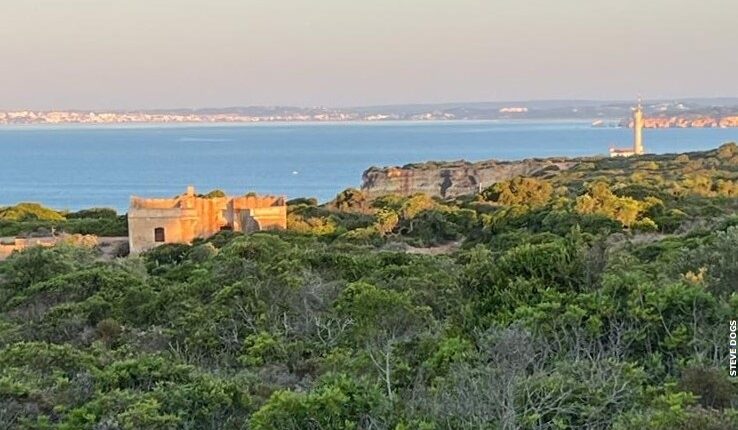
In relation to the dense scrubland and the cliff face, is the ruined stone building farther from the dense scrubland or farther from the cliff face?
the cliff face

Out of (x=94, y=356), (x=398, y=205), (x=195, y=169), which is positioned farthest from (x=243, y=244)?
(x=195, y=169)

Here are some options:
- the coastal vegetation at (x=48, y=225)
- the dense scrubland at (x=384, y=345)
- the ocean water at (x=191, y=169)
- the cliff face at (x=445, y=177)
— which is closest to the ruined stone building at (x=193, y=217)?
the coastal vegetation at (x=48, y=225)

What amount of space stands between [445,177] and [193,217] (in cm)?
4452

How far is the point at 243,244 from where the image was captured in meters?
19.0

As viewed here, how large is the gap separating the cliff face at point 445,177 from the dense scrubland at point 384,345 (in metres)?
54.7

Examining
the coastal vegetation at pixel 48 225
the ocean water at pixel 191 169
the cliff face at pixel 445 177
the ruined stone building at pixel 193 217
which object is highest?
the ruined stone building at pixel 193 217

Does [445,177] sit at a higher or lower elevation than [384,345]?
lower

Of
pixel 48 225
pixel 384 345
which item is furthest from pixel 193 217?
pixel 384 345

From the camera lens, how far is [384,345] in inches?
355

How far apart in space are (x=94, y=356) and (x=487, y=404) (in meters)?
5.23

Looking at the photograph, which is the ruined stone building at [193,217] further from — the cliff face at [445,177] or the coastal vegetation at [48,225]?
the cliff face at [445,177]

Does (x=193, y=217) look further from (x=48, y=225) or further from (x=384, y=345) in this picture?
(x=384, y=345)

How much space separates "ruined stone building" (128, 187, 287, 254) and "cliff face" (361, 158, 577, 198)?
39336mm

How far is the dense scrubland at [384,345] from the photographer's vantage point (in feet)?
21.6
